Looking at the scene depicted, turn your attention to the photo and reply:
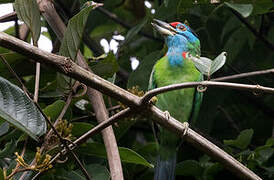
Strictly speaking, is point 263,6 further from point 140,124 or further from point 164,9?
point 140,124

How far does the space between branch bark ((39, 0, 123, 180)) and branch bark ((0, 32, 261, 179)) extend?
Result: 304mm

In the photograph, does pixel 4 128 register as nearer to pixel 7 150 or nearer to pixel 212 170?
pixel 7 150

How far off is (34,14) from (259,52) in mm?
2354

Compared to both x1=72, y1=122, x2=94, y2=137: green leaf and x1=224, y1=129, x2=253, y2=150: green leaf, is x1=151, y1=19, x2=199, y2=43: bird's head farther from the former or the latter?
A: x1=72, y1=122, x2=94, y2=137: green leaf

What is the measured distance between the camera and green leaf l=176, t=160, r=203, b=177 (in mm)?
2765

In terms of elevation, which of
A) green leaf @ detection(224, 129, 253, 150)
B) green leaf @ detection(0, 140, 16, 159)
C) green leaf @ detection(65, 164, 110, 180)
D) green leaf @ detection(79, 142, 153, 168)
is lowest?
green leaf @ detection(0, 140, 16, 159)

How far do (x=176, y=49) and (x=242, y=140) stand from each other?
2.93 feet

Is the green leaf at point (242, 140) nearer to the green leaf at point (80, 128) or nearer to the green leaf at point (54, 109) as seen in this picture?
the green leaf at point (80, 128)

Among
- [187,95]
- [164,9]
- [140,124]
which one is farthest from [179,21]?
[140,124]

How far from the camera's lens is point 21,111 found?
1999 millimetres

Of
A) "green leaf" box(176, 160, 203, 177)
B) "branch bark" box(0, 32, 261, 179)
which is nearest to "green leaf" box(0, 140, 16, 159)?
"branch bark" box(0, 32, 261, 179)

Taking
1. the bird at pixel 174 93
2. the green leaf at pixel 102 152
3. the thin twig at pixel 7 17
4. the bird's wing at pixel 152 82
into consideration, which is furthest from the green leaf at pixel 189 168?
the thin twig at pixel 7 17

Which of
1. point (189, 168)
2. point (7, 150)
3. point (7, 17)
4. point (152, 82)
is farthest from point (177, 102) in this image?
point (7, 150)

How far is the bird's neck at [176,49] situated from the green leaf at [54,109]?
1.09 metres
